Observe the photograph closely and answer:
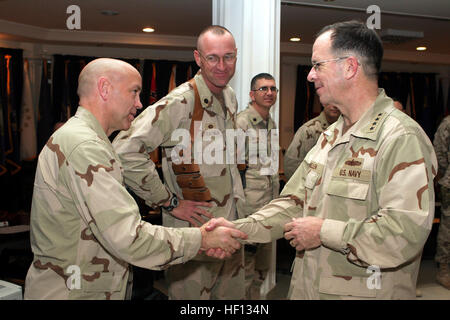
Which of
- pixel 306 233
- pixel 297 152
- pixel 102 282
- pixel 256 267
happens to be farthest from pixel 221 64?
pixel 256 267

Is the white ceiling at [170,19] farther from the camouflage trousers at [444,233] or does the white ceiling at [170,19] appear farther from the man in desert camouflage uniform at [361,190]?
the man in desert camouflage uniform at [361,190]

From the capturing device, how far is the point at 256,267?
3396 mm

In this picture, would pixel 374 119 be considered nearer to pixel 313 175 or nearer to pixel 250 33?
pixel 313 175

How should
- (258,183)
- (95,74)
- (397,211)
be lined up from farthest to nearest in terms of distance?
(258,183), (95,74), (397,211)

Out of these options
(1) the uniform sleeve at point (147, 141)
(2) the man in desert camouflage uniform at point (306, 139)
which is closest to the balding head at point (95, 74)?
(1) the uniform sleeve at point (147, 141)

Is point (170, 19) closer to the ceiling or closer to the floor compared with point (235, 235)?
closer to the ceiling

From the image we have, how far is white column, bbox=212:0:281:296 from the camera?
289cm

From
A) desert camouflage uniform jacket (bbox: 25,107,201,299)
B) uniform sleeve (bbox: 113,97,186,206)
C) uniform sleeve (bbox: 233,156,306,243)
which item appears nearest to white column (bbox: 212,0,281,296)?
uniform sleeve (bbox: 113,97,186,206)

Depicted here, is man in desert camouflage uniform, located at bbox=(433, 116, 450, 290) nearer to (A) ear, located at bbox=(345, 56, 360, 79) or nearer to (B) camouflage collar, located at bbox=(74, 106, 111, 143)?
(A) ear, located at bbox=(345, 56, 360, 79)

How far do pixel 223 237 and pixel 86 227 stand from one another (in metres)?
0.60

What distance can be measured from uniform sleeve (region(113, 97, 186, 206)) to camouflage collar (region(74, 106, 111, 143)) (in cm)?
59

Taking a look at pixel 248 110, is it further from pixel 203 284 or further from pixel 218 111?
pixel 203 284

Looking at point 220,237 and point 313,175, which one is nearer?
point 313,175

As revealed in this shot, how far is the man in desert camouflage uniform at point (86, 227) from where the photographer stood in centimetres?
144
